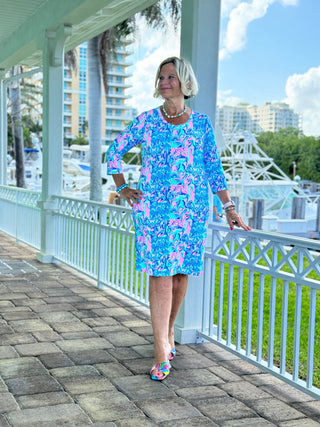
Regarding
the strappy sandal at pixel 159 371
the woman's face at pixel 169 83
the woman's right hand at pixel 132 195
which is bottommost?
the strappy sandal at pixel 159 371

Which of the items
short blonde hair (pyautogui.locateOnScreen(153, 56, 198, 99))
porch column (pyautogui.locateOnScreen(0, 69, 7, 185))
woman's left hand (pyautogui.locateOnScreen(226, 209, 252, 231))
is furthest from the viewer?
porch column (pyautogui.locateOnScreen(0, 69, 7, 185))

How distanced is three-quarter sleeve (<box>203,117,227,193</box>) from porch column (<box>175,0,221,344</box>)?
1.94 ft

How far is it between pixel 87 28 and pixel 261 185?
1888cm

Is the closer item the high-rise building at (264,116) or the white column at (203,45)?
the white column at (203,45)

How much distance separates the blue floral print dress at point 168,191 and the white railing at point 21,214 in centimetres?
426

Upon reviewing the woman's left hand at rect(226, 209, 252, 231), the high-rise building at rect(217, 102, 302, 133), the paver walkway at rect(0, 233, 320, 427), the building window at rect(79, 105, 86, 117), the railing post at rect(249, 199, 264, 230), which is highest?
the building window at rect(79, 105, 86, 117)

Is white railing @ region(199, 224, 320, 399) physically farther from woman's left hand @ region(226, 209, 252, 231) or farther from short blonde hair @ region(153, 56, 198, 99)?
short blonde hair @ region(153, 56, 198, 99)

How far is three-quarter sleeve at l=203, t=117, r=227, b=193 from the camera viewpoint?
3.26 metres

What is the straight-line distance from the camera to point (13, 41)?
7.87m

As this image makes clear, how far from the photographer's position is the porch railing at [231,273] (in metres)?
2.91

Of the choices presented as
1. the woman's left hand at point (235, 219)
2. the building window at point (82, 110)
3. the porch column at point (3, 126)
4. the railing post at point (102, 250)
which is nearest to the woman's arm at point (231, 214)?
the woman's left hand at point (235, 219)

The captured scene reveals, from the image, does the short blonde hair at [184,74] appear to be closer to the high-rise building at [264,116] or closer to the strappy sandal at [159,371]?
the strappy sandal at [159,371]

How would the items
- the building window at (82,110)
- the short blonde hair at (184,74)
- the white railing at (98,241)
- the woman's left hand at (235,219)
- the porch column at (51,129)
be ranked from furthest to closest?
the building window at (82,110) → the porch column at (51,129) → the white railing at (98,241) → the woman's left hand at (235,219) → the short blonde hair at (184,74)

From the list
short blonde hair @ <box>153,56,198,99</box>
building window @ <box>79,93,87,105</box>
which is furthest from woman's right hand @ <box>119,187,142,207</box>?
building window @ <box>79,93,87,105</box>
